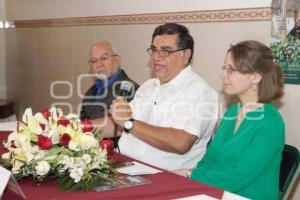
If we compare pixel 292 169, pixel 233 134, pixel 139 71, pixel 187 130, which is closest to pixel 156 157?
pixel 187 130

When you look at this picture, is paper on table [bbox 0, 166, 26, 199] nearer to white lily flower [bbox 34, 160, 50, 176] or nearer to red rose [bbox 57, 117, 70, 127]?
white lily flower [bbox 34, 160, 50, 176]

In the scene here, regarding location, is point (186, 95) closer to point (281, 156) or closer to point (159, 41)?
point (159, 41)

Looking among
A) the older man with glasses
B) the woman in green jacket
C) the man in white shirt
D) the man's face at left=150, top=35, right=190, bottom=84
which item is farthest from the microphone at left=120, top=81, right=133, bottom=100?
the woman in green jacket

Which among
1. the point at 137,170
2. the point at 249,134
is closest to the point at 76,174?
the point at 137,170

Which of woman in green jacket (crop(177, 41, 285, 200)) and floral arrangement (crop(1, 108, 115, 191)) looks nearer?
floral arrangement (crop(1, 108, 115, 191))

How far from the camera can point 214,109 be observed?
Answer: 249 centimetres

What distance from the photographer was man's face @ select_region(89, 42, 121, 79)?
3.11 meters

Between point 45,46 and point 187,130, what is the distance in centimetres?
296

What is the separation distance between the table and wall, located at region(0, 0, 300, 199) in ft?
3.68

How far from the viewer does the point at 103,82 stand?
122 inches

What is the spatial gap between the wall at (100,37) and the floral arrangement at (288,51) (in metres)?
0.10

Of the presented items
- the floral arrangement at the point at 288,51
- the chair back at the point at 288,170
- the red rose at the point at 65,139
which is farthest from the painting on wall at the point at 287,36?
the red rose at the point at 65,139

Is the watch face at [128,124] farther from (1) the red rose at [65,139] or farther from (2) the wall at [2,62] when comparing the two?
(2) the wall at [2,62]

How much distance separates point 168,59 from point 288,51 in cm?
65
